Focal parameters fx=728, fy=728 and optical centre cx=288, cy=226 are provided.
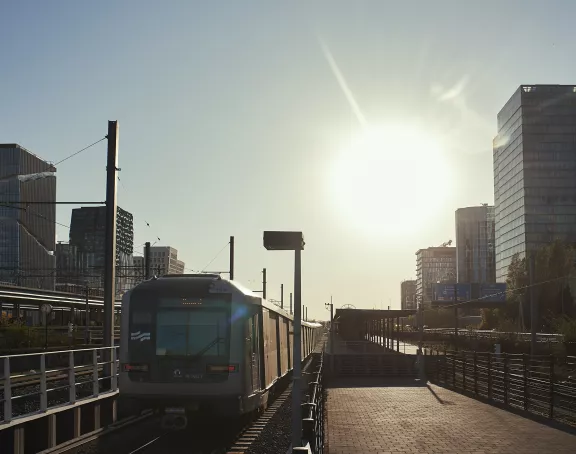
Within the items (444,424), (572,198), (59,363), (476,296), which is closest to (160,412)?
(444,424)

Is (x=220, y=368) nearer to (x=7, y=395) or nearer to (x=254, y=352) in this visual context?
(x=254, y=352)

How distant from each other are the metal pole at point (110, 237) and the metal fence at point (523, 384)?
35.7 feet

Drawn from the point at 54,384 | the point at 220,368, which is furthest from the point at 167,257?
the point at 220,368

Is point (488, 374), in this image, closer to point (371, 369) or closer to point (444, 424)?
point (444, 424)

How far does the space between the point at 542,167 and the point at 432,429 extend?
137353mm

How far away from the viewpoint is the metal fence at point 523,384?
1772cm

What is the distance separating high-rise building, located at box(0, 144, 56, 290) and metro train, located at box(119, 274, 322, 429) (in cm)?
13146

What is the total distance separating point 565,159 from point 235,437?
469ft

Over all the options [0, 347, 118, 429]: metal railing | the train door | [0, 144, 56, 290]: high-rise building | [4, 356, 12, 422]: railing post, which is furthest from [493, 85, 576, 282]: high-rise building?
[4, 356, 12, 422]: railing post

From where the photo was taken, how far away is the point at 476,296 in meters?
114

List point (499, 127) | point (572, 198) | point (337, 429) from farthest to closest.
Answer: point (499, 127)
point (572, 198)
point (337, 429)

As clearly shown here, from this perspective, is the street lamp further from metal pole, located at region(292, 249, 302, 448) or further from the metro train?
the metro train

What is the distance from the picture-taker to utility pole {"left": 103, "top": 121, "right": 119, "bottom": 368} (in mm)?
19328

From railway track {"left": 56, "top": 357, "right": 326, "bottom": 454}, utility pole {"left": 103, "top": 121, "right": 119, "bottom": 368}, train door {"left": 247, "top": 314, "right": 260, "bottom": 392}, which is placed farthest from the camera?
utility pole {"left": 103, "top": 121, "right": 119, "bottom": 368}
